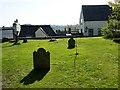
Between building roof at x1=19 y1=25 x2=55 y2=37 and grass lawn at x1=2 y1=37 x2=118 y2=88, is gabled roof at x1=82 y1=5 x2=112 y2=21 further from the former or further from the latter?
grass lawn at x1=2 y1=37 x2=118 y2=88

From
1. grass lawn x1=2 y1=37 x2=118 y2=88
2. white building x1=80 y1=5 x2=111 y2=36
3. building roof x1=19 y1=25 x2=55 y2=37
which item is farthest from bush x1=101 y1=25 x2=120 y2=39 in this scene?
building roof x1=19 y1=25 x2=55 y2=37

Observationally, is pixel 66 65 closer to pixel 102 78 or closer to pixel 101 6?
pixel 102 78

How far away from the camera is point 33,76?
15.5m

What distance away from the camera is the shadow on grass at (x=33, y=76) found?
14.5 metres

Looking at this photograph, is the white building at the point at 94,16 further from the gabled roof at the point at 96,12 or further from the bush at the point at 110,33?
the bush at the point at 110,33

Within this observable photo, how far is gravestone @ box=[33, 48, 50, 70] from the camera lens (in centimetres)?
1680

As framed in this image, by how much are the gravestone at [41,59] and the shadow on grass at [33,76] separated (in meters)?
0.35

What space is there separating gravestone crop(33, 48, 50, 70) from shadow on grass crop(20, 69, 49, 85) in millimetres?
353

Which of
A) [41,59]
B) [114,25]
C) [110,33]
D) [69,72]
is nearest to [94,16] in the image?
[110,33]

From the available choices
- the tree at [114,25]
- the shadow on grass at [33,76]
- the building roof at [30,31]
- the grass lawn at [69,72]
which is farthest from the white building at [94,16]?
the shadow on grass at [33,76]

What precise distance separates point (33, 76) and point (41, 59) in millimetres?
1590

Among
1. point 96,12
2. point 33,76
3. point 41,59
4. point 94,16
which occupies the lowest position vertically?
point 33,76

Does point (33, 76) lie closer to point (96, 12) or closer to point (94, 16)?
point (94, 16)

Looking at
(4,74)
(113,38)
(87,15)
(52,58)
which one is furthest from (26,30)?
(4,74)
